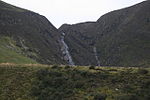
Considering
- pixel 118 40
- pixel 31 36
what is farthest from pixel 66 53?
pixel 118 40

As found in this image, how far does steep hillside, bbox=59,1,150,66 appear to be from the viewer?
437 ft

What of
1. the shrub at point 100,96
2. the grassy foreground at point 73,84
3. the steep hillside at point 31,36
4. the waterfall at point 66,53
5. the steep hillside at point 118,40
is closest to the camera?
the shrub at point 100,96

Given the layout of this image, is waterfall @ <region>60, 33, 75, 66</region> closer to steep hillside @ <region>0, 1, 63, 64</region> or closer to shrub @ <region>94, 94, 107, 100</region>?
steep hillside @ <region>0, 1, 63, 64</region>

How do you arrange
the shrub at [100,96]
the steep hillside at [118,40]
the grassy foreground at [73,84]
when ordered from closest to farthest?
1. the shrub at [100,96]
2. the grassy foreground at [73,84]
3. the steep hillside at [118,40]

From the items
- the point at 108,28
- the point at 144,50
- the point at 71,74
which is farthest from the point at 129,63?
the point at 71,74

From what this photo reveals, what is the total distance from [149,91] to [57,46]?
107 meters

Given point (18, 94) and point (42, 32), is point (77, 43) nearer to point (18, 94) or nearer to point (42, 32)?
point (42, 32)

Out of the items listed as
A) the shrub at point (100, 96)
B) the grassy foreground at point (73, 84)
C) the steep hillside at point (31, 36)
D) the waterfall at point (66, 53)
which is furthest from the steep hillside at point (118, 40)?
the shrub at point (100, 96)

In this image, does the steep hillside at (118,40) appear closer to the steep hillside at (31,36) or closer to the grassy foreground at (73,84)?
the steep hillside at (31,36)

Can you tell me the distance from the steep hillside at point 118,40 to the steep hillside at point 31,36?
1417 centimetres

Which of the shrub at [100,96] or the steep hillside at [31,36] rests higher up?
the steep hillside at [31,36]

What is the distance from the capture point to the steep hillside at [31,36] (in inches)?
4075

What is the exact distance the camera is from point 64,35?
16975 cm

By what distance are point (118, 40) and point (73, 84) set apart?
12338cm
